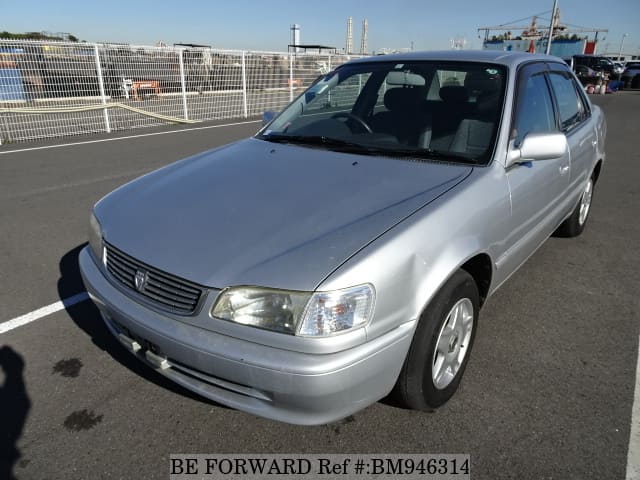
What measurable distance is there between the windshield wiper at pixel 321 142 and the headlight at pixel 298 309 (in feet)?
4.25

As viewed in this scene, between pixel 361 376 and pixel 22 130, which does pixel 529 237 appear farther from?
pixel 22 130

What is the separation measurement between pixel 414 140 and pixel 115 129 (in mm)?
9995

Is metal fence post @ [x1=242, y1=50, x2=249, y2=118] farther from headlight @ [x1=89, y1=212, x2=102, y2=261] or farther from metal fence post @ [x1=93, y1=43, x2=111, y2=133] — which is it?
headlight @ [x1=89, y1=212, x2=102, y2=261]

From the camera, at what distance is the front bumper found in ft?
5.65

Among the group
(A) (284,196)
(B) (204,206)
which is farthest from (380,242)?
(B) (204,206)

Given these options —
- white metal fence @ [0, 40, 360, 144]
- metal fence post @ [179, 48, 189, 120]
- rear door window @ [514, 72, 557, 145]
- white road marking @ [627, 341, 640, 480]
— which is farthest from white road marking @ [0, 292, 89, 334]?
metal fence post @ [179, 48, 189, 120]

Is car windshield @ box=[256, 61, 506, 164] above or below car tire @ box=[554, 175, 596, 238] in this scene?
above

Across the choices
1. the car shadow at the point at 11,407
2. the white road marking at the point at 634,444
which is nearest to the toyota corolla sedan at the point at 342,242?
the car shadow at the point at 11,407

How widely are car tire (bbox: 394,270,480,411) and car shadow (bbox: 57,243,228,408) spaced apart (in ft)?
2.97

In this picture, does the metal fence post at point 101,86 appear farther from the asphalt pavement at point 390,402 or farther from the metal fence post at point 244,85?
the asphalt pavement at point 390,402

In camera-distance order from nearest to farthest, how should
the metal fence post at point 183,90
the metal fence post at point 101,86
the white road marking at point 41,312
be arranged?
the white road marking at point 41,312
the metal fence post at point 101,86
the metal fence post at point 183,90

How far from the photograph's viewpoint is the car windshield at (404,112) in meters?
2.73

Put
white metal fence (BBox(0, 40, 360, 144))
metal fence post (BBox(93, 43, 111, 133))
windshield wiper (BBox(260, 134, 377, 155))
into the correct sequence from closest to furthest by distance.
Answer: windshield wiper (BBox(260, 134, 377, 155)), white metal fence (BBox(0, 40, 360, 144)), metal fence post (BBox(93, 43, 111, 133))

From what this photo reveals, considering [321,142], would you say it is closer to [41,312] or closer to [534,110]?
[534,110]
